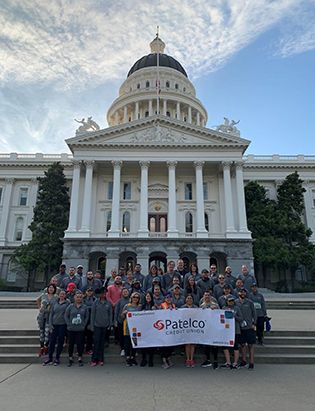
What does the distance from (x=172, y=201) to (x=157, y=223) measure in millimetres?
3985

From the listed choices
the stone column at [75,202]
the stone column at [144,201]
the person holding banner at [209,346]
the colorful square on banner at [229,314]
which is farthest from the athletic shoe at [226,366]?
the stone column at [75,202]

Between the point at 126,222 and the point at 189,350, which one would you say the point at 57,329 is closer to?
the point at 189,350

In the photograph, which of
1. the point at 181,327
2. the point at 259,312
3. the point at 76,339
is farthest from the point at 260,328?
the point at 76,339

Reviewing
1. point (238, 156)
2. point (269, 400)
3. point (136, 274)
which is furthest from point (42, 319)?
point (238, 156)

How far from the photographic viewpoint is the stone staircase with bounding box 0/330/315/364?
8445 mm

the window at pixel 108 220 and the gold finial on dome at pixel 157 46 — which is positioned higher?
the gold finial on dome at pixel 157 46

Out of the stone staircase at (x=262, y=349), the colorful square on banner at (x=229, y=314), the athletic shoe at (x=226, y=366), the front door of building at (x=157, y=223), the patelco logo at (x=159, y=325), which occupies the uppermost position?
the front door of building at (x=157, y=223)

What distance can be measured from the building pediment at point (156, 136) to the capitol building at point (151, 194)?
0.12 metres

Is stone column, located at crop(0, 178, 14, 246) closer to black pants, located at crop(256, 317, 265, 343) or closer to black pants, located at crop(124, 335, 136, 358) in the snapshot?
black pants, located at crop(124, 335, 136, 358)

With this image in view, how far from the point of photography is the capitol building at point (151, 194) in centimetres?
3350

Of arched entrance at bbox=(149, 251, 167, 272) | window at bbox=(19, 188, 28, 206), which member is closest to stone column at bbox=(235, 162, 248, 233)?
arched entrance at bbox=(149, 251, 167, 272)

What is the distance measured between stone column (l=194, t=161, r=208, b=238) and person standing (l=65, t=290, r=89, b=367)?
26.5 metres

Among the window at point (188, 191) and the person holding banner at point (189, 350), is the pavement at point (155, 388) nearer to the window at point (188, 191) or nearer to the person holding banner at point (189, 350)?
the person holding banner at point (189, 350)

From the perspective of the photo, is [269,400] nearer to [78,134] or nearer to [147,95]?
[78,134]
